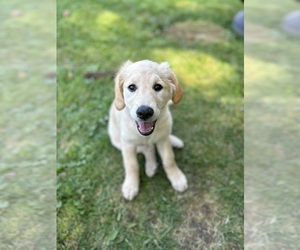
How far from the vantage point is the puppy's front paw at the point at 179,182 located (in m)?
2.66

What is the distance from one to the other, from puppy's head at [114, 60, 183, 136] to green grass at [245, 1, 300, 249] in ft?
2.76

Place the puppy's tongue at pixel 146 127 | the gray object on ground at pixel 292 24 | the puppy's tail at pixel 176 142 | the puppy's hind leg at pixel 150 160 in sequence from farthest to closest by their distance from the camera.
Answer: the gray object on ground at pixel 292 24 → the puppy's tail at pixel 176 142 → the puppy's hind leg at pixel 150 160 → the puppy's tongue at pixel 146 127

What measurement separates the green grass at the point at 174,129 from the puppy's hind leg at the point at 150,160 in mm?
51

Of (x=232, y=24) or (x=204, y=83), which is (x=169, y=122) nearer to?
(x=204, y=83)

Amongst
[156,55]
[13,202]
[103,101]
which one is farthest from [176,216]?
[156,55]

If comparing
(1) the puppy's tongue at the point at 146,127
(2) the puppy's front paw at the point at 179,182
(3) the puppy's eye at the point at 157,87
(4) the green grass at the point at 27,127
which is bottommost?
(4) the green grass at the point at 27,127

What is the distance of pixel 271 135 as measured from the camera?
306 centimetres

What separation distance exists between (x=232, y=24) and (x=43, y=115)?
7.48 feet

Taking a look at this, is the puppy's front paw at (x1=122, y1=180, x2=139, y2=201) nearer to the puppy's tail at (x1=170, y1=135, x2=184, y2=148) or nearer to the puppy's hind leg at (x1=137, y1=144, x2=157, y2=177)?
the puppy's hind leg at (x1=137, y1=144, x2=157, y2=177)

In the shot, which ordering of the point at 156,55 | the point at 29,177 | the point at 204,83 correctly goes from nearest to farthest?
1. the point at 29,177
2. the point at 204,83
3. the point at 156,55

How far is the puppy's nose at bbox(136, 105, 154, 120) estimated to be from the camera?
204cm

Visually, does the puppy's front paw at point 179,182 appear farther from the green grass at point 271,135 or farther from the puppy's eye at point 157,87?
→ the puppy's eye at point 157,87

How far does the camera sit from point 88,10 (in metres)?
4.76

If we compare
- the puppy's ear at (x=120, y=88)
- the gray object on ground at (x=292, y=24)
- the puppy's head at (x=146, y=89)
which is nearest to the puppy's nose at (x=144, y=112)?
the puppy's head at (x=146, y=89)
